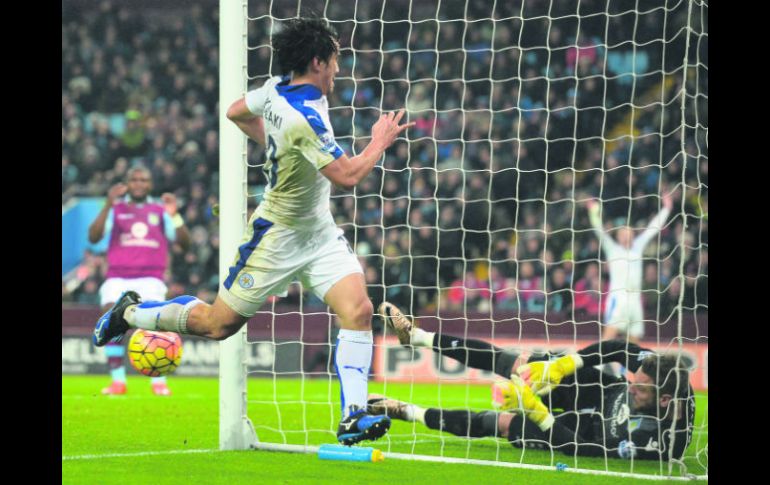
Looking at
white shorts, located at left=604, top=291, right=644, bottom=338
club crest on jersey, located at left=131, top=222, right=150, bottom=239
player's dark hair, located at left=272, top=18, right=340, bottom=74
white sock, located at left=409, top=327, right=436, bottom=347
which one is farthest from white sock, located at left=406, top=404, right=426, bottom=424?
white shorts, located at left=604, top=291, right=644, bottom=338

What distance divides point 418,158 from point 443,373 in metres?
4.06

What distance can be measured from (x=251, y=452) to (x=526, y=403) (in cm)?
177

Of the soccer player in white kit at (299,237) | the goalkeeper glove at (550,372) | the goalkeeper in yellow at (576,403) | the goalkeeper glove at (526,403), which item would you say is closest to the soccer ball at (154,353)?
the soccer player in white kit at (299,237)

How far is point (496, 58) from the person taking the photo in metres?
17.4

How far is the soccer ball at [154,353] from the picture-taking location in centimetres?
659

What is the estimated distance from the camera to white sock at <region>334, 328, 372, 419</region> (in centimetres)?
594

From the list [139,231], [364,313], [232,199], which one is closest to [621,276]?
[139,231]

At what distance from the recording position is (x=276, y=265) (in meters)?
6.01

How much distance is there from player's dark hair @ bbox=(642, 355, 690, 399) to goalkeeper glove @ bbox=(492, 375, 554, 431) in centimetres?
70

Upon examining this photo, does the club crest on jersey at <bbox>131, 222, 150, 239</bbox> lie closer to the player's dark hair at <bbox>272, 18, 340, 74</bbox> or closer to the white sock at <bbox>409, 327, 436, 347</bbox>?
the white sock at <bbox>409, 327, 436, 347</bbox>

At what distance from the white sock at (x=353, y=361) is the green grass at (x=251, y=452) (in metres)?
0.47

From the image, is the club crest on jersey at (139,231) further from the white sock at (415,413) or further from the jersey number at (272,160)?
the jersey number at (272,160)

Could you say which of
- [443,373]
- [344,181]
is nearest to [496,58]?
[443,373]

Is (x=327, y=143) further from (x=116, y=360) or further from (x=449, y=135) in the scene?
(x=449, y=135)
